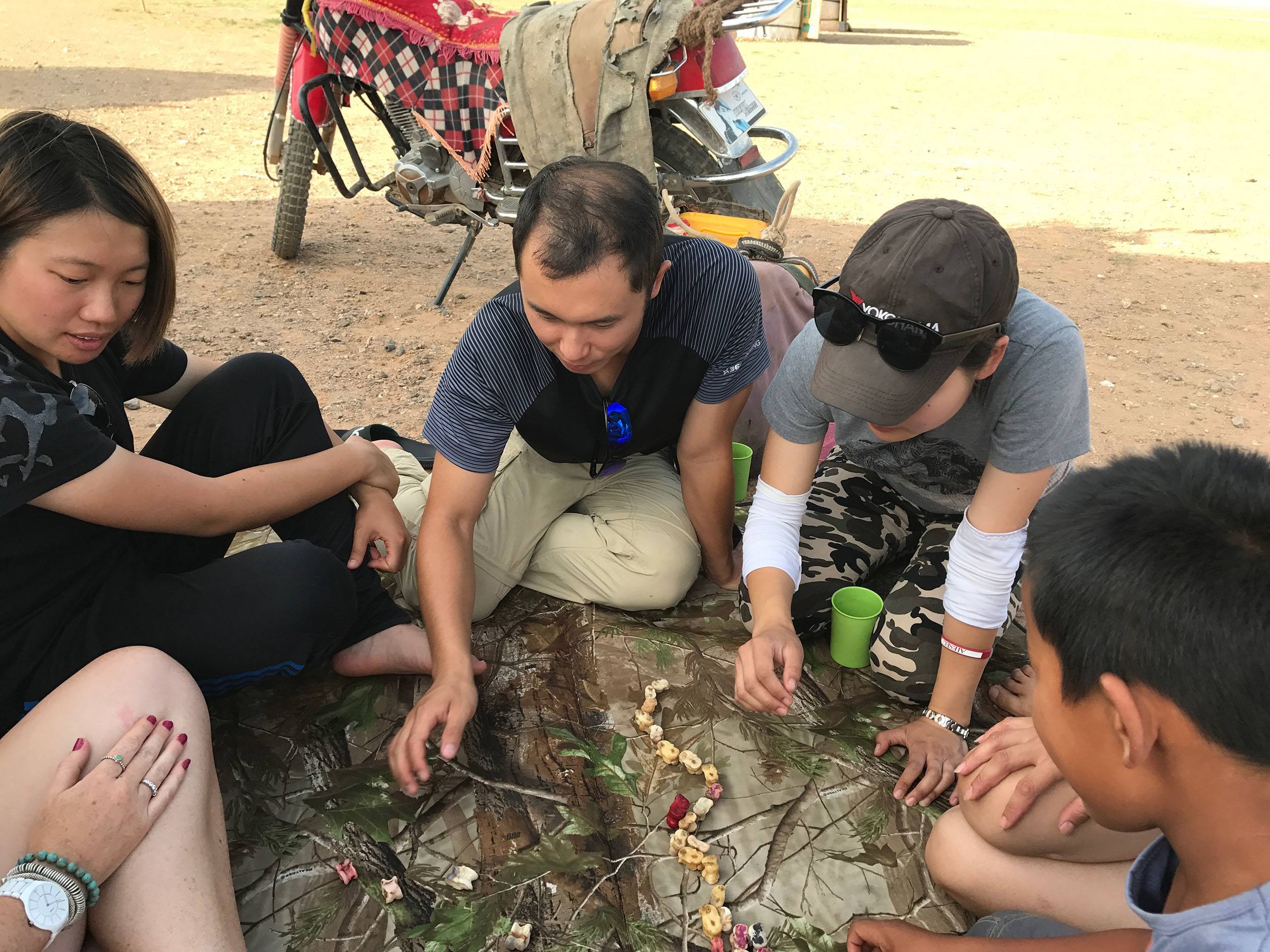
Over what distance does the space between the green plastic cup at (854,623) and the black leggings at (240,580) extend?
1.02m

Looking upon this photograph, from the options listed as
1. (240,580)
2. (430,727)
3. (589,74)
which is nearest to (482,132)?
(589,74)

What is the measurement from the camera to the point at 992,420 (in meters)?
2.00

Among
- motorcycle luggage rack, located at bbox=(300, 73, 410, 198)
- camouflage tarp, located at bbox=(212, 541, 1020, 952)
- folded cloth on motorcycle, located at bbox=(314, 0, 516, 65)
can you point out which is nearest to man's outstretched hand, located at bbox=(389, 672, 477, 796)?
camouflage tarp, located at bbox=(212, 541, 1020, 952)

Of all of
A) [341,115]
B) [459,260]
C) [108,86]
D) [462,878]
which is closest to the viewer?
[462,878]

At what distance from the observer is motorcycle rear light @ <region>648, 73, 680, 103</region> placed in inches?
146

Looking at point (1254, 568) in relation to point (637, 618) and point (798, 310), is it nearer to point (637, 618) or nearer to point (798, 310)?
point (637, 618)

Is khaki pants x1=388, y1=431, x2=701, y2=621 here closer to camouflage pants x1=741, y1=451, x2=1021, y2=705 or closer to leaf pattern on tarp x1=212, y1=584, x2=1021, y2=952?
leaf pattern on tarp x1=212, y1=584, x2=1021, y2=952

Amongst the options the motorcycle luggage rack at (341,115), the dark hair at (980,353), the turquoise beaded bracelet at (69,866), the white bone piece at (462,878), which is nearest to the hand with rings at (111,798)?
the turquoise beaded bracelet at (69,866)

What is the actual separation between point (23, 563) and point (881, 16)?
18.1 metres

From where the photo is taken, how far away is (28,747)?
1.47 meters

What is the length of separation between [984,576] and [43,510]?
1772 millimetres

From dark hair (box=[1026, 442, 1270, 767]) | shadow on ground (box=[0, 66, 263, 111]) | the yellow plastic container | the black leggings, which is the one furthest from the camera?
shadow on ground (box=[0, 66, 263, 111])

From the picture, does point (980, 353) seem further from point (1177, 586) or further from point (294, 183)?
point (294, 183)

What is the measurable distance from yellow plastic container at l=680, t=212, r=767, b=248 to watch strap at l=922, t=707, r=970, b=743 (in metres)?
2.26
